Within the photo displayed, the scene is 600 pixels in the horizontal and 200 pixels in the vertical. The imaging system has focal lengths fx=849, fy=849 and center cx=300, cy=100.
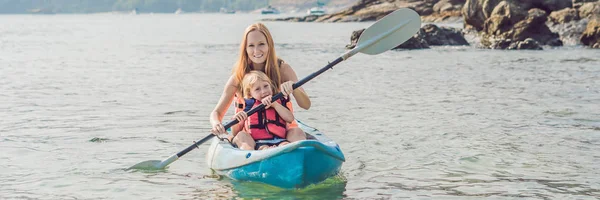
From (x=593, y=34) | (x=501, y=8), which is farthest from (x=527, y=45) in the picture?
(x=501, y=8)

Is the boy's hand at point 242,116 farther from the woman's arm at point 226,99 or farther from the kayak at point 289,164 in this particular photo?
the woman's arm at point 226,99

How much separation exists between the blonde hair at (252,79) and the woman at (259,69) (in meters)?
0.08

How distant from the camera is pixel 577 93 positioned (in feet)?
50.7

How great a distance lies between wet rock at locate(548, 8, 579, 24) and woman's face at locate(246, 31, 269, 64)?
29479 millimetres

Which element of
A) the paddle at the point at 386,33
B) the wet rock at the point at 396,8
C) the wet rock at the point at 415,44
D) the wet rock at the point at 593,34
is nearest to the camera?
the paddle at the point at 386,33

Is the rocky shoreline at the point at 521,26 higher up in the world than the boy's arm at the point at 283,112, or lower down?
higher up

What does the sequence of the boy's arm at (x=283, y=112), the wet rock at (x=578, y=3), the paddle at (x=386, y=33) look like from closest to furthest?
the boy's arm at (x=283, y=112) → the paddle at (x=386, y=33) → the wet rock at (x=578, y=3)

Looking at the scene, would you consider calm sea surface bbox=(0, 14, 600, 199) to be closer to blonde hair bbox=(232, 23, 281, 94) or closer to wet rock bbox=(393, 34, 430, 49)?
blonde hair bbox=(232, 23, 281, 94)

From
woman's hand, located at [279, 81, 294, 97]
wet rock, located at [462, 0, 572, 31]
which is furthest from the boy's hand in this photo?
wet rock, located at [462, 0, 572, 31]

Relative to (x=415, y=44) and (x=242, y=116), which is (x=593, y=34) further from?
(x=242, y=116)

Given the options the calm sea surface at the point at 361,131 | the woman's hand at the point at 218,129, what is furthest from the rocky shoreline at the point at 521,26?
the woman's hand at the point at 218,129

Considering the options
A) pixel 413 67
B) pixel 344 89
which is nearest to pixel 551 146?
pixel 344 89

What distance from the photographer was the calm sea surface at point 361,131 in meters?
7.71

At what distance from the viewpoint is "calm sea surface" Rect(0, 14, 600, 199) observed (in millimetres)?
7715
